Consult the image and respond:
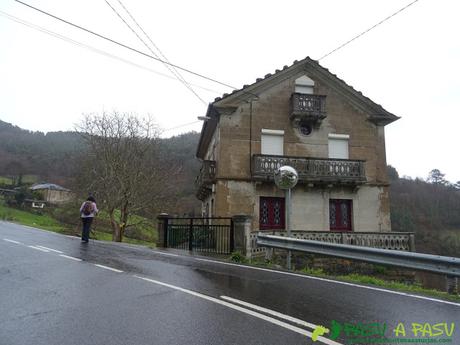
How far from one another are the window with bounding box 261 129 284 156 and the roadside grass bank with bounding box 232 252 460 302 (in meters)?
8.48

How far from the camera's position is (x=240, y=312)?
4887mm

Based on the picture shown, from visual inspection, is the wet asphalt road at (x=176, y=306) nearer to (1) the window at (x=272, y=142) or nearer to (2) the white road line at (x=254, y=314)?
(2) the white road line at (x=254, y=314)

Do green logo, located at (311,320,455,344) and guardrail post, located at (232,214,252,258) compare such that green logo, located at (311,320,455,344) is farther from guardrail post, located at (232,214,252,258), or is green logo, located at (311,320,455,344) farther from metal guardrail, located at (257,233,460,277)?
guardrail post, located at (232,214,252,258)

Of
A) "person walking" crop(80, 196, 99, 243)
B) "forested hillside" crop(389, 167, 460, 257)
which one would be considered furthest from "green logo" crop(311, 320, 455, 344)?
"forested hillside" crop(389, 167, 460, 257)

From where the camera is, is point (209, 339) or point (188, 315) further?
point (188, 315)

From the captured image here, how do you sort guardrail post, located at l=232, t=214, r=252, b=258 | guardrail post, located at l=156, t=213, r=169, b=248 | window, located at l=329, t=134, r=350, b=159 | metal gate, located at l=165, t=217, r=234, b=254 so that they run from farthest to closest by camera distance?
1. window, located at l=329, t=134, r=350, b=159
2. guardrail post, located at l=156, t=213, r=169, b=248
3. metal gate, located at l=165, t=217, r=234, b=254
4. guardrail post, located at l=232, t=214, r=252, b=258

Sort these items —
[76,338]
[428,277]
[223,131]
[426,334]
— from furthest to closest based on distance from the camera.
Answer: [223,131], [428,277], [426,334], [76,338]

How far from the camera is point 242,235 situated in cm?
1255

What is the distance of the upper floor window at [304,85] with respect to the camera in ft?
70.3

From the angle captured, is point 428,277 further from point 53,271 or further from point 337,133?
point 53,271

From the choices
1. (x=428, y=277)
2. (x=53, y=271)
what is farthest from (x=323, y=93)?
(x=53, y=271)

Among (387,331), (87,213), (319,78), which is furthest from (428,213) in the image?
(387,331)

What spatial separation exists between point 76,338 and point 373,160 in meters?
20.5

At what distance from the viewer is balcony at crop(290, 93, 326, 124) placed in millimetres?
20172
